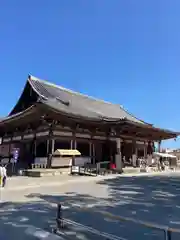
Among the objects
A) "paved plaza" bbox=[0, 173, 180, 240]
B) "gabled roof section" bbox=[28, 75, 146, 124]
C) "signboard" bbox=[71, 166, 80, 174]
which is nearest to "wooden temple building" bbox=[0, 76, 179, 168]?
"gabled roof section" bbox=[28, 75, 146, 124]

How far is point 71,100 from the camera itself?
A: 28188 mm

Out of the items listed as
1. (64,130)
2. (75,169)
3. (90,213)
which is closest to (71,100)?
(64,130)

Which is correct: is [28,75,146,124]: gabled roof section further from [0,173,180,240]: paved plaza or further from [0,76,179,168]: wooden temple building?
[0,173,180,240]: paved plaza

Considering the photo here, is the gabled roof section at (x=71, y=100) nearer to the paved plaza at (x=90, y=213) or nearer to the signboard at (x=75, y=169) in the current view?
the signboard at (x=75, y=169)

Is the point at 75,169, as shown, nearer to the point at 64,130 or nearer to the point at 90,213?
the point at 64,130

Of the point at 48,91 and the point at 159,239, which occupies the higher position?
the point at 48,91

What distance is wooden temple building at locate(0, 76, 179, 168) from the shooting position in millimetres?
21203

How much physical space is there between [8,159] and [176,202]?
72.5 feet

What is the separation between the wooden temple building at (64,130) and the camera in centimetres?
2120

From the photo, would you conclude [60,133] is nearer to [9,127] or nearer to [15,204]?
[9,127]

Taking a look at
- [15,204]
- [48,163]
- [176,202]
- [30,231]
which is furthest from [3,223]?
[48,163]

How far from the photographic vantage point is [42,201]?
918 centimetres

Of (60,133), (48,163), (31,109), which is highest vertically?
(31,109)

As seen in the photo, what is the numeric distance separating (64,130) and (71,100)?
700cm
